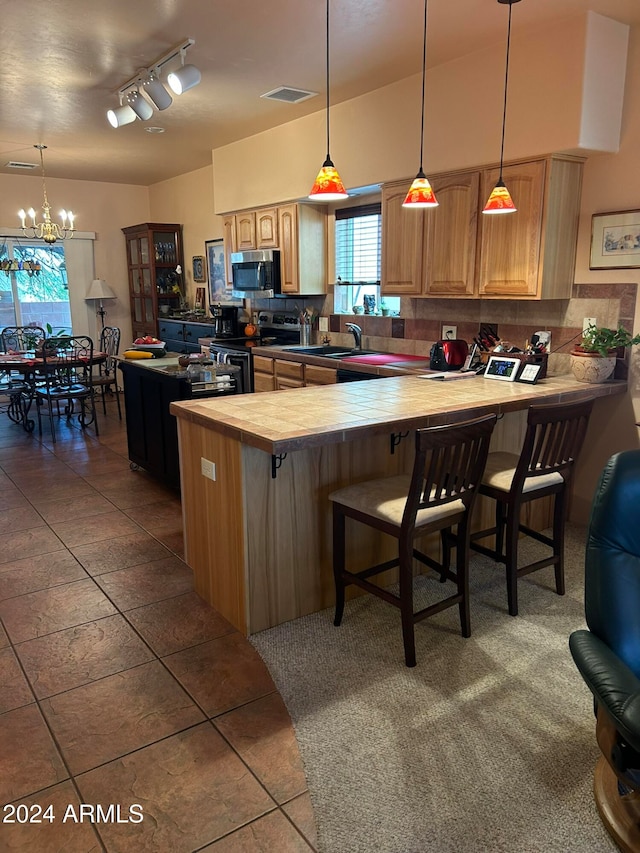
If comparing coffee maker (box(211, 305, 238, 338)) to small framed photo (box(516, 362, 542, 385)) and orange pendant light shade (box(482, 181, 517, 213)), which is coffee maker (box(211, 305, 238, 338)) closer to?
small framed photo (box(516, 362, 542, 385))

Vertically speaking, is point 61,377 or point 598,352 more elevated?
point 598,352

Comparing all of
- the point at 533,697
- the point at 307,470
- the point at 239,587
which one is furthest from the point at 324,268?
the point at 533,697

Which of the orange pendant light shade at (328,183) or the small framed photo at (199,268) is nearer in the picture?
the orange pendant light shade at (328,183)

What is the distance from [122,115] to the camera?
4223 millimetres

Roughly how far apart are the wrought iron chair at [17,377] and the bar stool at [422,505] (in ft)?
15.9

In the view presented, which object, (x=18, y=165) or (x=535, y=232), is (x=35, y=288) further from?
(x=535, y=232)

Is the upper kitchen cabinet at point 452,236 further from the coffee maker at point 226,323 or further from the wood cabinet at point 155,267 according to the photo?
the wood cabinet at point 155,267

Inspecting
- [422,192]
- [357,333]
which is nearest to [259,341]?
[357,333]

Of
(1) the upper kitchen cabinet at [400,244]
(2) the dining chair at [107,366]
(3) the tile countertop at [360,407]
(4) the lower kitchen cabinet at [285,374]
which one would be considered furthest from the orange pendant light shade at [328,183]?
(2) the dining chair at [107,366]

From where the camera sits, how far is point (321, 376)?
15.8 ft

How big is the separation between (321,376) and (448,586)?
7.19ft

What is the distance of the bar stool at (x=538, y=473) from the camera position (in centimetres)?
263

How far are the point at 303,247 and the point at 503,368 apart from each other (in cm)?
242

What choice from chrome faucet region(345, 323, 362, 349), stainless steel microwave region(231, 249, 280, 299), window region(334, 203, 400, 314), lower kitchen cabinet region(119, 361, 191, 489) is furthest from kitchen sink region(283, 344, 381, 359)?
lower kitchen cabinet region(119, 361, 191, 489)
